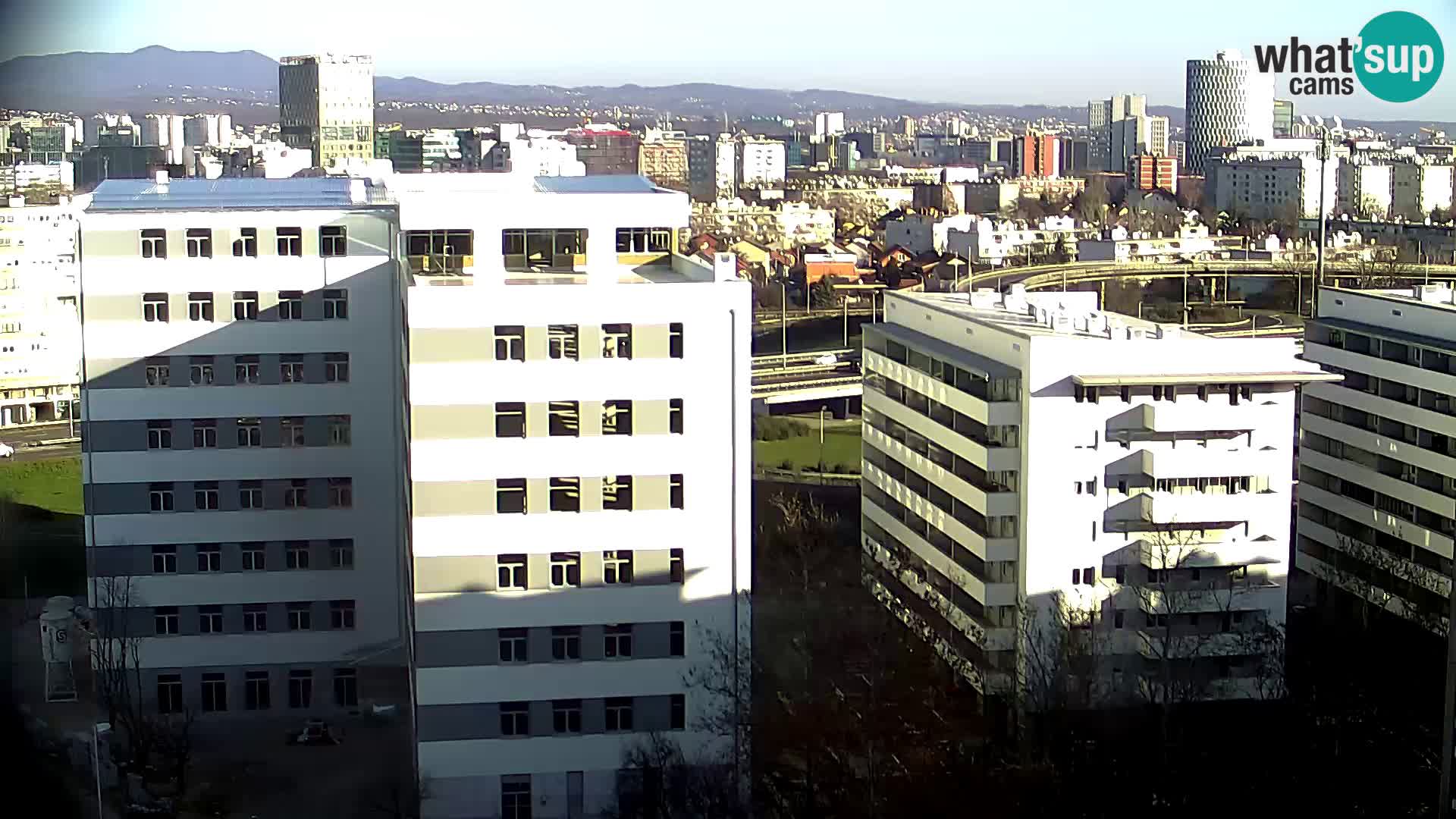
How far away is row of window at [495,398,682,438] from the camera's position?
3889 mm

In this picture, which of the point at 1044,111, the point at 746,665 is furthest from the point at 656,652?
the point at 1044,111

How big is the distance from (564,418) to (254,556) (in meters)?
1.30

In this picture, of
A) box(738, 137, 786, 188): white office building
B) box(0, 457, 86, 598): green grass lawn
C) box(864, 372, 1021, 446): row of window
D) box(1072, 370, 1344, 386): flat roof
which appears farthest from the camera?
box(738, 137, 786, 188): white office building

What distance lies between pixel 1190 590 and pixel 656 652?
1565 millimetres

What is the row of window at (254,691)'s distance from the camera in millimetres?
4809

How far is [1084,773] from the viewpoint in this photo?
13.9ft

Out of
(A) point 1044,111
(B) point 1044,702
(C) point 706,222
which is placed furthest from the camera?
(A) point 1044,111

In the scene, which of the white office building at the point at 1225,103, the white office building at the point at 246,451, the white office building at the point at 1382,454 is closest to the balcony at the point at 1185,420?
the white office building at the point at 1382,454

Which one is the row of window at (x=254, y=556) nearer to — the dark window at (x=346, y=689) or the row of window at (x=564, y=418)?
the dark window at (x=346, y=689)

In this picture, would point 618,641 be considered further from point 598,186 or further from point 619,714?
point 598,186

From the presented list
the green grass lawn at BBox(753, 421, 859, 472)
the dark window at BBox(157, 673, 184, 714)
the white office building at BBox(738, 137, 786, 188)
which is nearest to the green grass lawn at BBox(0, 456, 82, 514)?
the green grass lawn at BBox(753, 421, 859, 472)

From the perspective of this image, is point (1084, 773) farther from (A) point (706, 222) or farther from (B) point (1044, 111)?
(B) point (1044, 111)

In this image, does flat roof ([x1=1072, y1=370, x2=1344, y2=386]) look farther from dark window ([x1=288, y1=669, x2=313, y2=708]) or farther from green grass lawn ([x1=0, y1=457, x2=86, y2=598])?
green grass lawn ([x1=0, y1=457, x2=86, y2=598])

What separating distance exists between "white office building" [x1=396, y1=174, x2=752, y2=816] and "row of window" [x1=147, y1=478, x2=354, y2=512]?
Answer: 94 cm
